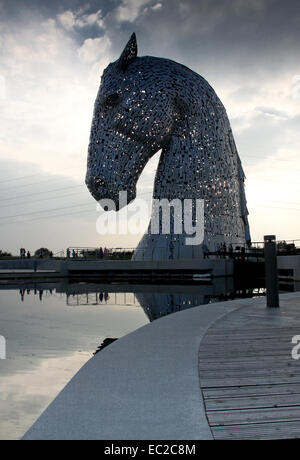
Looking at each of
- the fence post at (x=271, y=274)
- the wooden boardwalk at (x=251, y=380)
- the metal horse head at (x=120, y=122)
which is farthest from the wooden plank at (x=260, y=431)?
the metal horse head at (x=120, y=122)

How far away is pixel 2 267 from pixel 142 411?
91.7ft

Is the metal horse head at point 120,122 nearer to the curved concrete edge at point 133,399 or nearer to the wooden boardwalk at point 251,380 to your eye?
the wooden boardwalk at point 251,380

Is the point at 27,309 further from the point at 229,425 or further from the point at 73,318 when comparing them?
the point at 229,425

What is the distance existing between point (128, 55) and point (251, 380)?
48.6ft

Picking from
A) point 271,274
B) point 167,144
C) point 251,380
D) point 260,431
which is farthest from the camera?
point 167,144

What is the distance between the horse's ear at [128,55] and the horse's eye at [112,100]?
113cm

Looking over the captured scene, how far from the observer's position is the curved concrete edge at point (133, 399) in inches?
74.6

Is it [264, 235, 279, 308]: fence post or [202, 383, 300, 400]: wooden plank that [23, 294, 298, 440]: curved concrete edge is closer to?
[202, 383, 300, 400]: wooden plank

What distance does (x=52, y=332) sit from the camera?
20.2 feet

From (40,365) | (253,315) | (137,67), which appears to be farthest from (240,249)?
(40,365)

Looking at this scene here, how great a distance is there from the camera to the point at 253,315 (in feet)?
17.3

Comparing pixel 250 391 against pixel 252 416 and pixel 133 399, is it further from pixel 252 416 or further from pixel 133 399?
pixel 133 399

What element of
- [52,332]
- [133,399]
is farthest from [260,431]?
[52,332]

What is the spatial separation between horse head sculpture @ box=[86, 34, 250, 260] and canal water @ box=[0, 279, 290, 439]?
483 cm
